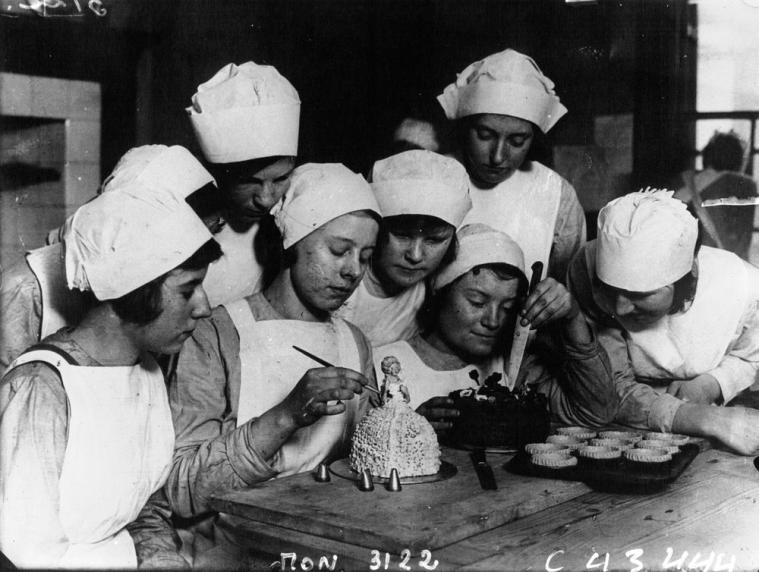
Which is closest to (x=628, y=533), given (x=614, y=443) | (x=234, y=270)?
(x=614, y=443)

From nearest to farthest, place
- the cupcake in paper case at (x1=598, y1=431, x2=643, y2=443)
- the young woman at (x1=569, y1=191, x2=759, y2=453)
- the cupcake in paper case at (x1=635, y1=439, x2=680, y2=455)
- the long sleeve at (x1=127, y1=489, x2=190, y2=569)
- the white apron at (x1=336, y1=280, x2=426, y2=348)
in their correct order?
1. the long sleeve at (x1=127, y1=489, x2=190, y2=569)
2. the cupcake in paper case at (x1=635, y1=439, x2=680, y2=455)
3. the cupcake in paper case at (x1=598, y1=431, x2=643, y2=443)
4. the young woman at (x1=569, y1=191, x2=759, y2=453)
5. the white apron at (x1=336, y1=280, x2=426, y2=348)

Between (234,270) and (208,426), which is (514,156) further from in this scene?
(208,426)

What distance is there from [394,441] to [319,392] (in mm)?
230

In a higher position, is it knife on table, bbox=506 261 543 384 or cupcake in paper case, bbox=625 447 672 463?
knife on table, bbox=506 261 543 384

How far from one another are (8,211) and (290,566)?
1579 millimetres

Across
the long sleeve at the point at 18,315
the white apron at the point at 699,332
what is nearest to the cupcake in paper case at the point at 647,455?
the white apron at the point at 699,332

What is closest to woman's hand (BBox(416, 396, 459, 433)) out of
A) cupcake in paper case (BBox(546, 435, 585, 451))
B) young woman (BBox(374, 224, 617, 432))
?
young woman (BBox(374, 224, 617, 432))

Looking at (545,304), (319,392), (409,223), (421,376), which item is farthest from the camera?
(421,376)

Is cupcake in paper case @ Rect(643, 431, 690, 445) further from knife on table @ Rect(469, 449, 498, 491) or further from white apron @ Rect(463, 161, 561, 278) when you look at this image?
white apron @ Rect(463, 161, 561, 278)

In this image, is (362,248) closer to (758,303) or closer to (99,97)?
(99,97)

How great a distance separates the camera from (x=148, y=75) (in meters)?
3.19

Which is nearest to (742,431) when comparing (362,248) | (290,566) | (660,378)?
(660,378)

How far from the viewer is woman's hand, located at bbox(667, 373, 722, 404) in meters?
3.19

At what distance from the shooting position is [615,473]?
2189 millimetres
